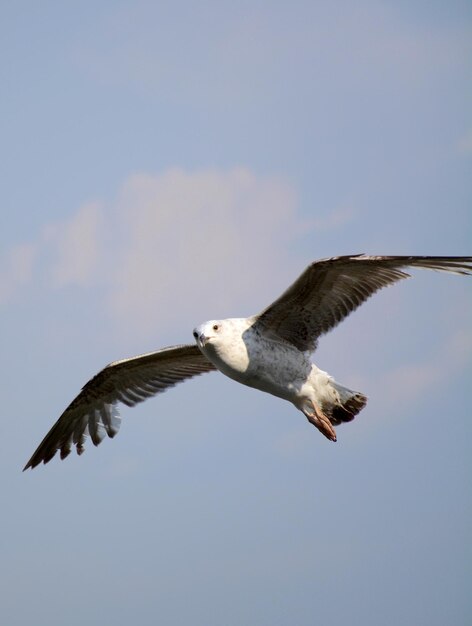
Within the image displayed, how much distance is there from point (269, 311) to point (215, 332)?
682 millimetres

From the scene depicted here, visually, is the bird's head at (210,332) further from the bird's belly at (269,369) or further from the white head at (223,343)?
the bird's belly at (269,369)

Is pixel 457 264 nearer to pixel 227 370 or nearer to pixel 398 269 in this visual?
pixel 398 269

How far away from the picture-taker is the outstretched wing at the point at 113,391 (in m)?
15.3

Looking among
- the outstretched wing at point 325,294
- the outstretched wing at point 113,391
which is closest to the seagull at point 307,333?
the outstretched wing at point 325,294

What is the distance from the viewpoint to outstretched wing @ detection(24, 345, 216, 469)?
15312mm

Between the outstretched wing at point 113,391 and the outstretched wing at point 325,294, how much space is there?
2231mm

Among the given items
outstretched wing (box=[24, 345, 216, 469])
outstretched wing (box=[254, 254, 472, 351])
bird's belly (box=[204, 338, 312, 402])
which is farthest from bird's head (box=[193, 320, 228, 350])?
outstretched wing (box=[24, 345, 216, 469])

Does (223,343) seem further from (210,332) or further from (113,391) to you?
(113,391)

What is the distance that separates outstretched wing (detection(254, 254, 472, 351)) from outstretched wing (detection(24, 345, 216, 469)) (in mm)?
2231

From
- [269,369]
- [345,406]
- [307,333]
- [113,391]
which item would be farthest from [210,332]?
[113,391]

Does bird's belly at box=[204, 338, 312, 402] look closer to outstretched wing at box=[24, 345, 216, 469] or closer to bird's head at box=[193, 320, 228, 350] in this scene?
bird's head at box=[193, 320, 228, 350]

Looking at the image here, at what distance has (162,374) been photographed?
51.4 feet

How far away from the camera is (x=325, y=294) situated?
1265cm

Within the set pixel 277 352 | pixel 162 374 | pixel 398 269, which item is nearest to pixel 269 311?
pixel 277 352
